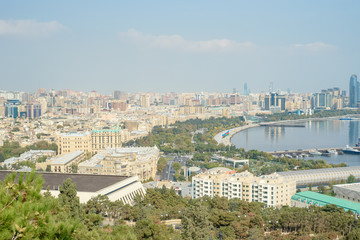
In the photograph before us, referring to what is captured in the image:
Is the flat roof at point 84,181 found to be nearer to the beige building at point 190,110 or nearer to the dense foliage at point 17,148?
the dense foliage at point 17,148

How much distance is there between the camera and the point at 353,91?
3744 centimetres

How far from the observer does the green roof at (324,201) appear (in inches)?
215

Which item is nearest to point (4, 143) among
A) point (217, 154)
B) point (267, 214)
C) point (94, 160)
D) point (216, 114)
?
point (94, 160)

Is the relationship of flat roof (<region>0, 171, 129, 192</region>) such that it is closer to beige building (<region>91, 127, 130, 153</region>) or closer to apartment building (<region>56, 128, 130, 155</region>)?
apartment building (<region>56, 128, 130, 155</region>)

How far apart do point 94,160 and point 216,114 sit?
1892 centimetres

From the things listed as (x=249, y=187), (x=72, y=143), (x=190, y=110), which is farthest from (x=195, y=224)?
(x=190, y=110)

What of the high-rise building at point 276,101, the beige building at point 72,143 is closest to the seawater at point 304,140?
the beige building at point 72,143

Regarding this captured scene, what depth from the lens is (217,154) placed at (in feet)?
39.2

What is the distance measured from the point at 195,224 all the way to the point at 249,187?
9.21 feet

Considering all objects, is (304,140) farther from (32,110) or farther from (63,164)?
(32,110)

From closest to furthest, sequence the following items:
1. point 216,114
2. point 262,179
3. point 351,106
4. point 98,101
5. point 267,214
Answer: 1. point 267,214
2. point 262,179
3. point 216,114
4. point 98,101
5. point 351,106

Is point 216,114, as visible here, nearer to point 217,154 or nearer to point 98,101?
point 98,101

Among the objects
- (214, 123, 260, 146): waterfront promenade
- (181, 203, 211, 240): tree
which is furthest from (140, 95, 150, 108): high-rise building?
(181, 203, 211, 240): tree

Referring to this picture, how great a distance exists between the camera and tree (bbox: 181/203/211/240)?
3432 mm
